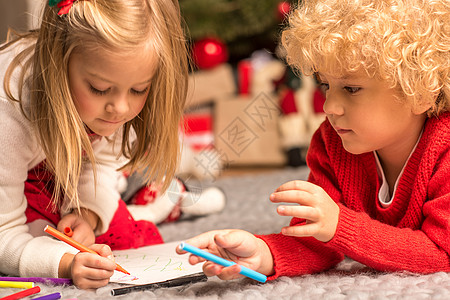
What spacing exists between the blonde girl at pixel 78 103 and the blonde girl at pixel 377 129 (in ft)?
0.61

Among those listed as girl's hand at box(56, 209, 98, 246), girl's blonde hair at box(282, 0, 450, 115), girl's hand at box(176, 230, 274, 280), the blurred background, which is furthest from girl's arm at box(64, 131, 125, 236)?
the blurred background

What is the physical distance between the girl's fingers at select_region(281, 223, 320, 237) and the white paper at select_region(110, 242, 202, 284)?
0.53ft

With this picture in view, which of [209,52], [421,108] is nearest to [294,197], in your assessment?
[421,108]

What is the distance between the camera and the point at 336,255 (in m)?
0.79

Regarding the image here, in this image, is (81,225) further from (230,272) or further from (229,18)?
(229,18)

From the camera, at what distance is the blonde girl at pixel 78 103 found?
73 centimetres

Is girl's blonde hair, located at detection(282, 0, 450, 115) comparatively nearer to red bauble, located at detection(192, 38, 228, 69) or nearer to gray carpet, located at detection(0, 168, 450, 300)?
gray carpet, located at detection(0, 168, 450, 300)

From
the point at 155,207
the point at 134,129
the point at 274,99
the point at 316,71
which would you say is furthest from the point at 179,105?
the point at 274,99

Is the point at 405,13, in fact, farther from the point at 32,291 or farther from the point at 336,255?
the point at 32,291

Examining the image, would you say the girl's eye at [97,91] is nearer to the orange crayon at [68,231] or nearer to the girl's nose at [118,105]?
the girl's nose at [118,105]

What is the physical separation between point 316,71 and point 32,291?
17.9 inches

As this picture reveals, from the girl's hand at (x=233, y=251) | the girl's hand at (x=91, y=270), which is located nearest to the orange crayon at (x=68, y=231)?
the girl's hand at (x=91, y=270)

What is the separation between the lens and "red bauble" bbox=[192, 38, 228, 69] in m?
1.95

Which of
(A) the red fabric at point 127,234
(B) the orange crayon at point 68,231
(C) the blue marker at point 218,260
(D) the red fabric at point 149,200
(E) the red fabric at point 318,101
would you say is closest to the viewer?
(C) the blue marker at point 218,260
